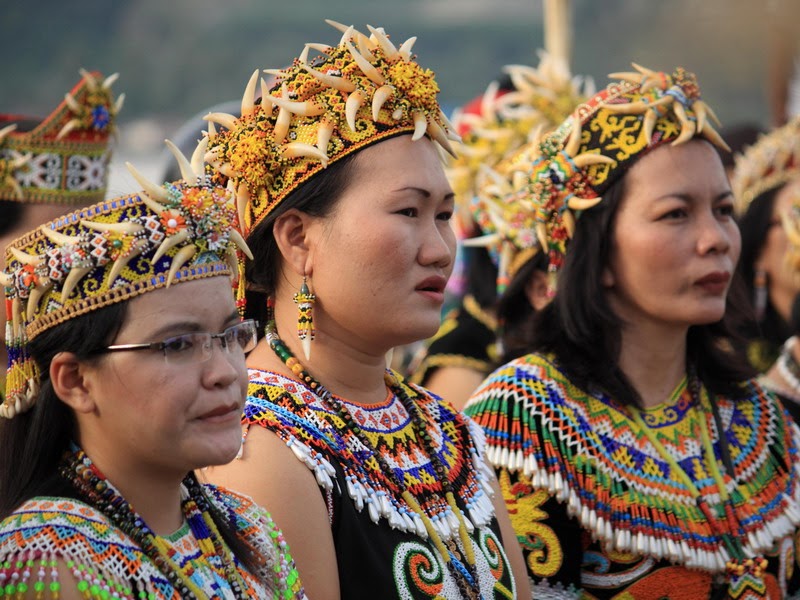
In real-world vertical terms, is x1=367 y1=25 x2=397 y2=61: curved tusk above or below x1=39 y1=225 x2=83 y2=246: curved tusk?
above

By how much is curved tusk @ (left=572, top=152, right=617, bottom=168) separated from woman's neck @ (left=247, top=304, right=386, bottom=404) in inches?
44.0

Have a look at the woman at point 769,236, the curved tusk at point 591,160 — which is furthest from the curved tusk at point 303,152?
the woman at point 769,236

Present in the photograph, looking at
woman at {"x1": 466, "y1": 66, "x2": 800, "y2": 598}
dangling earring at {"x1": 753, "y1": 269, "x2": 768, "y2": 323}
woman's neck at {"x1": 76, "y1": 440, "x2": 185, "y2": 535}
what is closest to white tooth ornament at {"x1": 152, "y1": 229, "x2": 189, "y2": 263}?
woman's neck at {"x1": 76, "y1": 440, "x2": 185, "y2": 535}

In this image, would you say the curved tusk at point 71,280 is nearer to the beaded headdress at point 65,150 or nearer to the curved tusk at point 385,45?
the curved tusk at point 385,45

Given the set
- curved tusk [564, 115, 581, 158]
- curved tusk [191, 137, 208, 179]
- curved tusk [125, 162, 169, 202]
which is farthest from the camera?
curved tusk [564, 115, 581, 158]

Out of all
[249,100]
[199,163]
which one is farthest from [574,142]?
[199,163]

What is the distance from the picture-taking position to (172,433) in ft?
6.93

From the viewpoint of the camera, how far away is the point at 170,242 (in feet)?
7.16

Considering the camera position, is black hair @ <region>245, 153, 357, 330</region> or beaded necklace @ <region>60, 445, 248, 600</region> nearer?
beaded necklace @ <region>60, 445, 248, 600</region>

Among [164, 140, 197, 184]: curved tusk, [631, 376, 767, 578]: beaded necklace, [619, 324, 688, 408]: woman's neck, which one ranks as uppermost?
[164, 140, 197, 184]: curved tusk

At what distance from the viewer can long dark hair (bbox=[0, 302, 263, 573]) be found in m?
2.12

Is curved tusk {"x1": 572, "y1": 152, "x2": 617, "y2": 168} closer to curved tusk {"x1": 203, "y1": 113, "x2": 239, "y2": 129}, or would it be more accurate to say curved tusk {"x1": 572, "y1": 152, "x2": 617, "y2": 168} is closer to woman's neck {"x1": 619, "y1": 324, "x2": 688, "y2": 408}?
woman's neck {"x1": 619, "y1": 324, "x2": 688, "y2": 408}

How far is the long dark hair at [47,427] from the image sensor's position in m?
2.12

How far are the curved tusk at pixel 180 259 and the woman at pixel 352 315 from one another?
1.66ft
